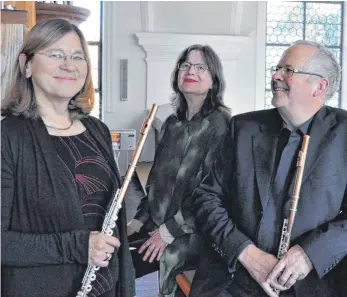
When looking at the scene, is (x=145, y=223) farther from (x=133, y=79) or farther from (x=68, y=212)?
(x=133, y=79)

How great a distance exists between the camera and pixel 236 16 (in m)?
7.36

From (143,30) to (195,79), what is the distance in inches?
201

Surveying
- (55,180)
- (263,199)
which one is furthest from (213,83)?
(55,180)

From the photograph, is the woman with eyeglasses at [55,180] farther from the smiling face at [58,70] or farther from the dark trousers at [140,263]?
the dark trousers at [140,263]

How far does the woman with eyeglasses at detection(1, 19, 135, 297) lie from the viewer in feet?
4.58

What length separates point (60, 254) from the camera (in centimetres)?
141

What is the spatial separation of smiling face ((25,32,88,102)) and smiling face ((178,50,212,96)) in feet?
2.41

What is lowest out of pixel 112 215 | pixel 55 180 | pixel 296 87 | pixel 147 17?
pixel 112 215

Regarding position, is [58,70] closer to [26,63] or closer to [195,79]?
[26,63]

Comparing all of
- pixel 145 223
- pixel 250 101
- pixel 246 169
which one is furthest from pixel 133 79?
pixel 246 169

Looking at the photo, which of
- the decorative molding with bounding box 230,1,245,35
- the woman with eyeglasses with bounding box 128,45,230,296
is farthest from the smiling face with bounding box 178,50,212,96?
the decorative molding with bounding box 230,1,245,35

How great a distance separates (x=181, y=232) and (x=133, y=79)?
529 cm

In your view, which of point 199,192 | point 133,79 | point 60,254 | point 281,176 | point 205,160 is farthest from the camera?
point 133,79

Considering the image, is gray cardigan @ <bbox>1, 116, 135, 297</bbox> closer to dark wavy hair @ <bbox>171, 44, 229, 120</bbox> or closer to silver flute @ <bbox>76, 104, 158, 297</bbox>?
silver flute @ <bbox>76, 104, 158, 297</bbox>
